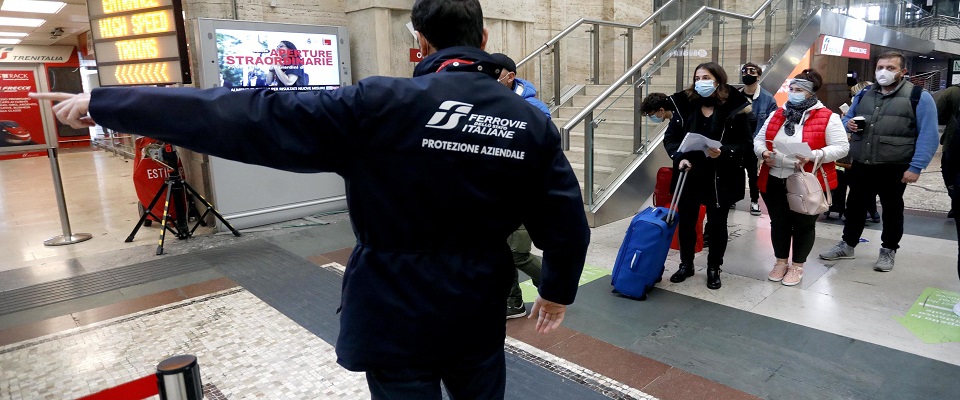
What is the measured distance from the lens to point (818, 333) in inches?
128

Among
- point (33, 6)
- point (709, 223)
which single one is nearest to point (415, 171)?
point (709, 223)

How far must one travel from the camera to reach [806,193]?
3.84 m

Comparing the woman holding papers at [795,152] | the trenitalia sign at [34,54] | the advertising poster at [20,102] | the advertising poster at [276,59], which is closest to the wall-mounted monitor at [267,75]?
the advertising poster at [276,59]

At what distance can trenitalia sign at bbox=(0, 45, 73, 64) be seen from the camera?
15992 millimetres

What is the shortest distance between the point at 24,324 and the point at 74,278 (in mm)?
984

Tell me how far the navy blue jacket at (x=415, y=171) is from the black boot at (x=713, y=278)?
2.91 meters

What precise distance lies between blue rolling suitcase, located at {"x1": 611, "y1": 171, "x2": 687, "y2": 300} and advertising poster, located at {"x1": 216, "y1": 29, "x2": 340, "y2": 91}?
12.2 feet

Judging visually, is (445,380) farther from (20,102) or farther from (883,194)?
(20,102)

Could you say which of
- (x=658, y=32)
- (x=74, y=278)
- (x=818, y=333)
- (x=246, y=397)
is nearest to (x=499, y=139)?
(x=246, y=397)

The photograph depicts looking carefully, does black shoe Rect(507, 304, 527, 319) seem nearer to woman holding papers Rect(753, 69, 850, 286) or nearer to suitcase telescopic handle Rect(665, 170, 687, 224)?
suitcase telescopic handle Rect(665, 170, 687, 224)

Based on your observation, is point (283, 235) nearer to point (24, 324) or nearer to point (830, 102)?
point (24, 324)

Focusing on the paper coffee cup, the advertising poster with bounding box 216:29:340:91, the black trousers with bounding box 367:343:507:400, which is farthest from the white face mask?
the advertising poster with bounding box 216:29:340:91

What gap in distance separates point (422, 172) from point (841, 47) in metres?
10.3

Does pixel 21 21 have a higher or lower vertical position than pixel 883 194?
higher
